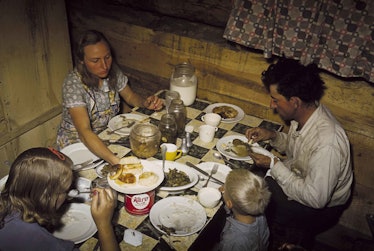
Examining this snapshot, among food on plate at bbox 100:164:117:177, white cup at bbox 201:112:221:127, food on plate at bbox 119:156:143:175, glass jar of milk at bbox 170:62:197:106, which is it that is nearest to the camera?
food on plate at bbox 119:156:143:175

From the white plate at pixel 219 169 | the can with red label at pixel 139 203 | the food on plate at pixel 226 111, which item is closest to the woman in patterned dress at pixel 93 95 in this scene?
the can with red label at pixel 139 203

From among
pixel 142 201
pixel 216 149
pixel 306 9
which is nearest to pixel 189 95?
pixel 216 149

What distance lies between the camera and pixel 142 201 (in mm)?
2311

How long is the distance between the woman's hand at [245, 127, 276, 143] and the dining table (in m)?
0.08

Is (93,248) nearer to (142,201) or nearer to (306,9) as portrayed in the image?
(142,201)

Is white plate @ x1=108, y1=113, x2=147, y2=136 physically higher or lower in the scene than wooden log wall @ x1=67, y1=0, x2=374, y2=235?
lower

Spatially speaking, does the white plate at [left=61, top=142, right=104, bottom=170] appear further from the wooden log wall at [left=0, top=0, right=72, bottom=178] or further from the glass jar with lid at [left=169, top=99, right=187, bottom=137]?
the wooden log wall at [left=0, top=0, right=72, bottom=178]

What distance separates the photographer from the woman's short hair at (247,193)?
7.51 ft

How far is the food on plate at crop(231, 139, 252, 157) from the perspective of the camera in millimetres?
3031

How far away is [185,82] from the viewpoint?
12.3 feet

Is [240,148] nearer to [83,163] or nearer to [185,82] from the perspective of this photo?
[185,82]

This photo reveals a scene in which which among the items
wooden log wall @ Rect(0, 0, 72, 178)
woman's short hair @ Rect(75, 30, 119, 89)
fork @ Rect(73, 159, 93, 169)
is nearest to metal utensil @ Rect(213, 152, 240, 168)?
fork @ Rect(73, 159, 93, 169)

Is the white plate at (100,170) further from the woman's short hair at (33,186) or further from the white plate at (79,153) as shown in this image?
the woman's short hair at (33,186)

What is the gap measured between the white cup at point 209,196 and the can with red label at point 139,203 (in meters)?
0.35
